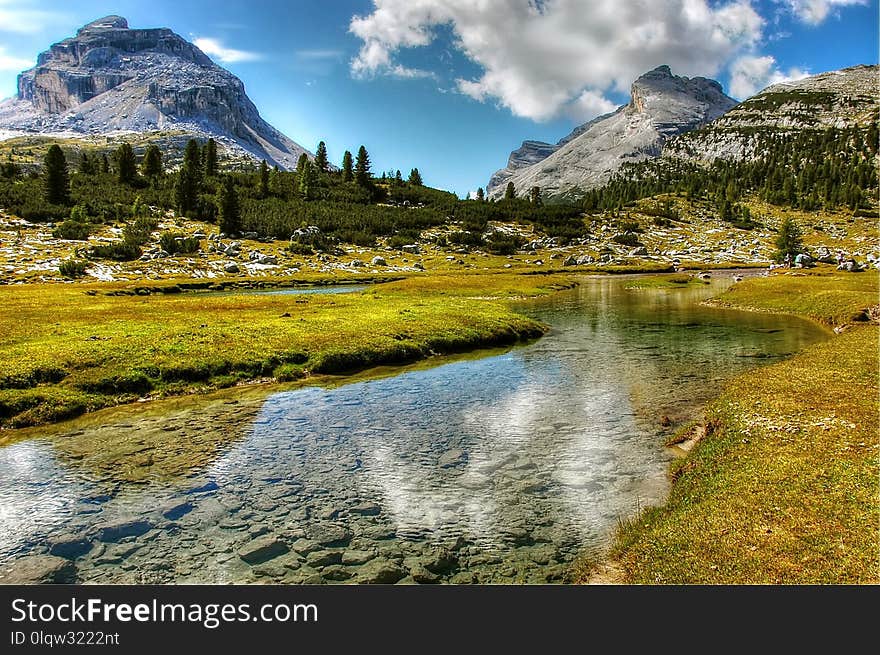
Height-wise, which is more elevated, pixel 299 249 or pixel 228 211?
pixel 228 211

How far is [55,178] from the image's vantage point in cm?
13762

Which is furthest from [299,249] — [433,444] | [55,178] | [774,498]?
[774,498]

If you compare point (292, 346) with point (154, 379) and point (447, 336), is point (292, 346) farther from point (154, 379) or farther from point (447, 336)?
point (447, 336)

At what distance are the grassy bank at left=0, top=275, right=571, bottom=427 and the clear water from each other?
10.1 ft

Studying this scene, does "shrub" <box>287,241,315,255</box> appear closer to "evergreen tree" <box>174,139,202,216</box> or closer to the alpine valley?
"evergreen tree" <box>174,139,202,216</box>

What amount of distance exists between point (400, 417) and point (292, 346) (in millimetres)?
13996

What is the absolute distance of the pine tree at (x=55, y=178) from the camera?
135750 millimetres

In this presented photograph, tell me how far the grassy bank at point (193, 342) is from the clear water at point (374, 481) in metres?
3.07

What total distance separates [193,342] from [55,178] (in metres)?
150

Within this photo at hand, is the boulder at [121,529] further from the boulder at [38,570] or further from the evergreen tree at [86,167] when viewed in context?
the evergreen tree at [86,167]

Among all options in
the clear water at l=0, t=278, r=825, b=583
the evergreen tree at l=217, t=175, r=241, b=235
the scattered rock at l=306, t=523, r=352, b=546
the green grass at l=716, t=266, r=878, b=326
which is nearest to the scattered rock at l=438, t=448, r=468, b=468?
the clear water at l=0, t=278, r=825, b=583

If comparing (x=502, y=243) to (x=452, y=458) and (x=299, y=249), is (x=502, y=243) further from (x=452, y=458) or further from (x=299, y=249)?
(x=452, y=458)

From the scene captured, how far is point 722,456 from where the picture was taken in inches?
612

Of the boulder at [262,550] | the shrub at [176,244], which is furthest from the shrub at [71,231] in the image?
the boulder at [262,550]
